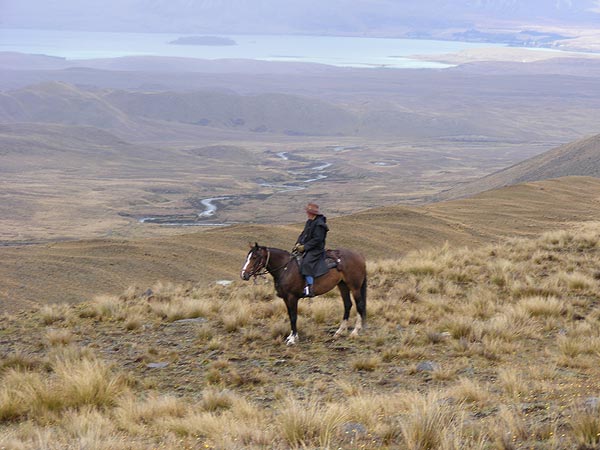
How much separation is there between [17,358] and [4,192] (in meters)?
76.5

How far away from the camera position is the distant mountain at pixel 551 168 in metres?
66.6

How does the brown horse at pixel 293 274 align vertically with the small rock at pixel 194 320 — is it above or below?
above

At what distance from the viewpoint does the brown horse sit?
11359 mm

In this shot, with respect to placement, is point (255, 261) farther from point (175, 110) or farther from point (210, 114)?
point (175, 110)

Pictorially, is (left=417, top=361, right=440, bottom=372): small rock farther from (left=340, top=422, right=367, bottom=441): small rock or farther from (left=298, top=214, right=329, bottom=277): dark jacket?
(left=340, top=422, right=367, bottom=441): small rock

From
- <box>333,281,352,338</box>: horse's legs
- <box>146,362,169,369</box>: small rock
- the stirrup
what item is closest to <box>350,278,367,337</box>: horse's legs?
<box>333,281,352,338</box>: horse's legs

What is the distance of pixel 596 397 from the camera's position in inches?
301

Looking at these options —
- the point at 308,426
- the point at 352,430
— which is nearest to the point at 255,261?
the point at 352,430

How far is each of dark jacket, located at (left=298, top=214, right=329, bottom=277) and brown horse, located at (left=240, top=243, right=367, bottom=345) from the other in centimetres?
15

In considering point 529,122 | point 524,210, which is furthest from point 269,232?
point 529,122

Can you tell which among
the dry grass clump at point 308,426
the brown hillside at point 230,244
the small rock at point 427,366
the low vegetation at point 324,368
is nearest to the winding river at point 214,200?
the brown hillside at point 230,244

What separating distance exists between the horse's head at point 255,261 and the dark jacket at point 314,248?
0.57 metres

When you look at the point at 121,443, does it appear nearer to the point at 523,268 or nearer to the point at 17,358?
the point at 17,358

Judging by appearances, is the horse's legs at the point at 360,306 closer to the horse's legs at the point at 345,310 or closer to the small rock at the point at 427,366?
the horse's legs at the point at 345,310
